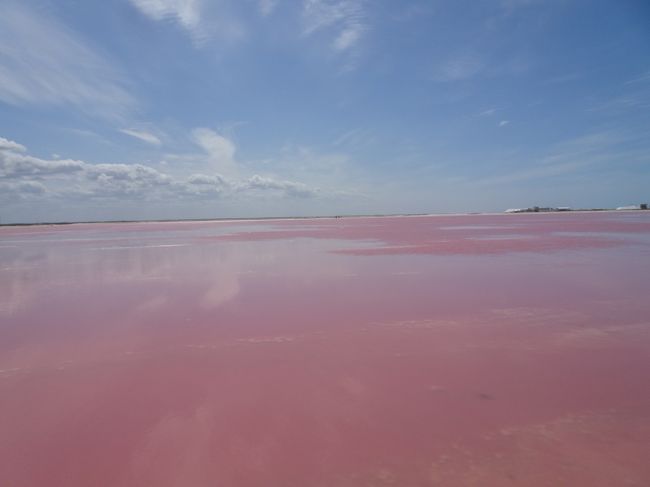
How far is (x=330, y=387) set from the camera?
3.81 meters

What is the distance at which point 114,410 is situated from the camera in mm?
3482

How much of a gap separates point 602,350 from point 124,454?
558cm

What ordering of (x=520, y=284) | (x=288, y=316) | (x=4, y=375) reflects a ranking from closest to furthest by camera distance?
1. (x=4, y=375)
2. (x=288, y=316)
3. (x=520, y=284)

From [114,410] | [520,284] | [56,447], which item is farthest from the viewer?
[520,284]

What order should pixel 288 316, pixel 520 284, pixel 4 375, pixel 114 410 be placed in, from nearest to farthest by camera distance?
1. pixel 114 410
2. pixel 4 375
3. pixel 288 316
4. pixel 520 284

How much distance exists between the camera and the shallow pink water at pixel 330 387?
8.68ft

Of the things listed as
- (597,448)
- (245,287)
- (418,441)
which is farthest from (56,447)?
(245,287)

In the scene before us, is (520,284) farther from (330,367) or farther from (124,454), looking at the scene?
(124,454)

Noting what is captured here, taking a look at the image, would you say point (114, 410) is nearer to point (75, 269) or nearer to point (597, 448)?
point (597, 448)

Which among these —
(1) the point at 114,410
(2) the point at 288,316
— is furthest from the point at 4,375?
(2) the point at 288,316

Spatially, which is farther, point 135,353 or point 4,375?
point 135,353

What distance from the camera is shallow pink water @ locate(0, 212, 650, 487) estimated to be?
2.65 meters

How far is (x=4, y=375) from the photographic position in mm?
4270

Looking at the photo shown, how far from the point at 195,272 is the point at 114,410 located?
26.2 ft
